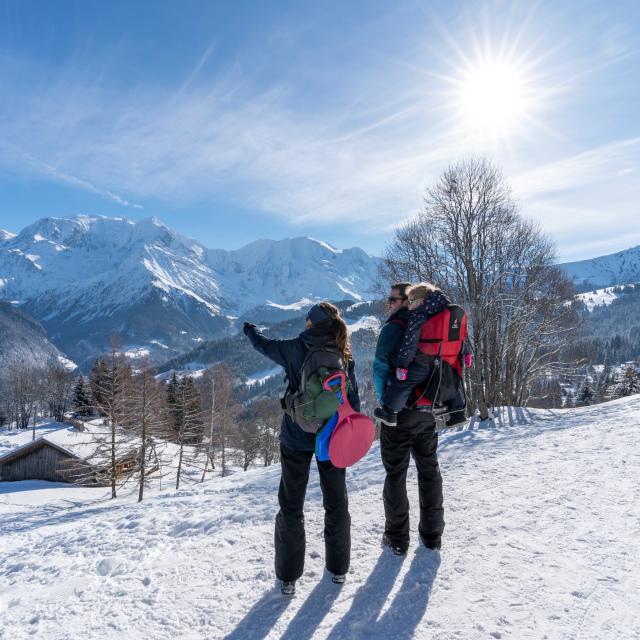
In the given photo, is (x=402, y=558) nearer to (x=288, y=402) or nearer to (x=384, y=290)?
(x=288, y=402)

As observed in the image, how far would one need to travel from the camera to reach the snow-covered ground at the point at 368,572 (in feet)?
9.22

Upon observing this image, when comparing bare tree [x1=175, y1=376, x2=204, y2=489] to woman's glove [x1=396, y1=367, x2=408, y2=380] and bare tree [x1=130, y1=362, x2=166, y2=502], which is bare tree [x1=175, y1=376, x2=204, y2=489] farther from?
woman's glove [x1=396, y1=367, x2=408, y2=380]

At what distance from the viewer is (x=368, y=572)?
3426 millimetres

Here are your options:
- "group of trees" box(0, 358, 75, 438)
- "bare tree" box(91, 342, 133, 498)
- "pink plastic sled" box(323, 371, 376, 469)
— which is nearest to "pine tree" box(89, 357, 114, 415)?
"bare tree" box(91, 342, 133, 498)

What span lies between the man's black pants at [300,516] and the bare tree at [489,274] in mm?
10632

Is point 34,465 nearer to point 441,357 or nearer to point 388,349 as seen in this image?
point 388,349

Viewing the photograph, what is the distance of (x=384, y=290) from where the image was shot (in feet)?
49.5

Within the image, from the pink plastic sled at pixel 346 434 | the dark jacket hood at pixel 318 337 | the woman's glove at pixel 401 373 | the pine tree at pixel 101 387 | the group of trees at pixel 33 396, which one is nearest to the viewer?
the pink plastic sled at pixel 346 434

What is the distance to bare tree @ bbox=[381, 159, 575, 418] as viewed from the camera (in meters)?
13.5

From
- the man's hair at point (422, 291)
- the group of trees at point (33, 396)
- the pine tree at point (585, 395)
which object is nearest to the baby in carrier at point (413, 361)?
the man's hair at point (422, 291)

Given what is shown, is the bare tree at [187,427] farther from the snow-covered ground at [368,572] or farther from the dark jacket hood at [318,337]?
the dark jacket hood at [318,337]

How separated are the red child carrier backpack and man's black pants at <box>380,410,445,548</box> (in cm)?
16

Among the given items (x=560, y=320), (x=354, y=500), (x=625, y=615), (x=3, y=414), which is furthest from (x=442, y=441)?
(x=3, y=414)

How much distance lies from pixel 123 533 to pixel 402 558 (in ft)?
11.9
